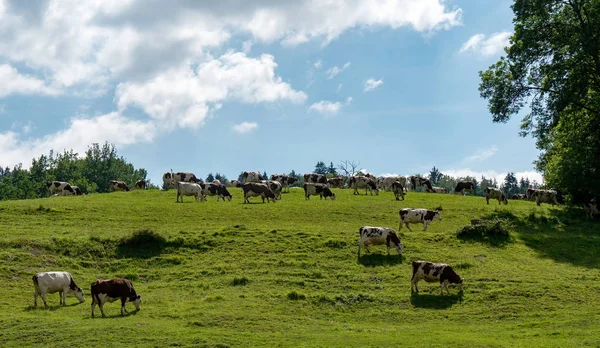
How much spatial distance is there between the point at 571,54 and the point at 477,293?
27.0 metres

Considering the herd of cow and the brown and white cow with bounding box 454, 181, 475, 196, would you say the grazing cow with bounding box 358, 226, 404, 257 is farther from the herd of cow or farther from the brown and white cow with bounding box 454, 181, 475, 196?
the brown and white cow with bounding box 454, 181, 475, 196

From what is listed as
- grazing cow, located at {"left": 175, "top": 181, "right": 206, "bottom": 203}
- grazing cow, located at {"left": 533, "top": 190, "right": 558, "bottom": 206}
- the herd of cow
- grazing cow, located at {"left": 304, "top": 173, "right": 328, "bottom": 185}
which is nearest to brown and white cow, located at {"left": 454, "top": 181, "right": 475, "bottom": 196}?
the herd of cow

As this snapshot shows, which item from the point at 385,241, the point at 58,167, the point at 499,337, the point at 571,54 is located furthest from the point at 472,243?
the point at 58,167

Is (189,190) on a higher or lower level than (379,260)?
higher

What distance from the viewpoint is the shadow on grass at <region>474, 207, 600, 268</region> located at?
34.3 metres

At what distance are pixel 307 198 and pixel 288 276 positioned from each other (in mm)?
21697

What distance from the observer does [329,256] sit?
31.5 metres

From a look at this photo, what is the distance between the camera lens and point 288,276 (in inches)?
1126

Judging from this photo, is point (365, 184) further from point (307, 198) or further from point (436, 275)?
point (436, 275)

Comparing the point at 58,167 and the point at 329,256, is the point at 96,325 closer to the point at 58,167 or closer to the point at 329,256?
the point at 329,256

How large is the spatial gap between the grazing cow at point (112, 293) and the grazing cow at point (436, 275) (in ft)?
38.5

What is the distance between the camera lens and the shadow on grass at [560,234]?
34.3 m

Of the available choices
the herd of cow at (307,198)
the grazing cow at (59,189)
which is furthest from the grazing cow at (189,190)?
the grazing cow at (59,189)

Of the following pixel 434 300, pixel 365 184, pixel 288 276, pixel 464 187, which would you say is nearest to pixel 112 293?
pixel 288 276
